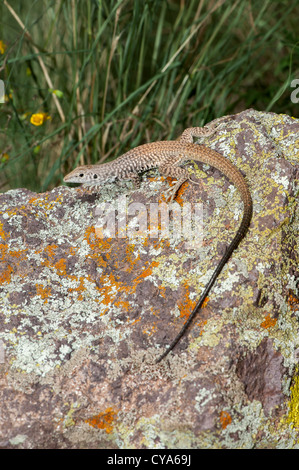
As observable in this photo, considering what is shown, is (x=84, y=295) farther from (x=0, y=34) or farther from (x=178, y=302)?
(x=0, y=34)

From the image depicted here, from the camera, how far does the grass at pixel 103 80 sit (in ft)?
15.2

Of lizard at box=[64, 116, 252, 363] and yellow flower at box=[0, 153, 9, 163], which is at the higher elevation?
yellow flower at box=[0, 153, 9, 163]

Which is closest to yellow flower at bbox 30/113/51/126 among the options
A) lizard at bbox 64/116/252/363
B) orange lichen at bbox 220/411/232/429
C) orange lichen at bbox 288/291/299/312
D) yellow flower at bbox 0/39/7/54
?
yellow flower at bbox 0/39/7/54

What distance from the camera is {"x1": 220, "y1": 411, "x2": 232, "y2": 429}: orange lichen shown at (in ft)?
7.85

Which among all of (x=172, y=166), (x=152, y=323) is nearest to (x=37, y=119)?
(x=172, y=166)

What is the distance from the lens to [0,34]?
17.1 ft

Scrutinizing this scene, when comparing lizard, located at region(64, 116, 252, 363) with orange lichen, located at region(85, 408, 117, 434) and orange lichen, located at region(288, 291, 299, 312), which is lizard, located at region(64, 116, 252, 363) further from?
orange lichen, located at region(85, 408, 117, 434)

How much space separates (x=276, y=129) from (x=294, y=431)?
1.81 metres

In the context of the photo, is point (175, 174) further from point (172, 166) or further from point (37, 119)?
point (37, 119)

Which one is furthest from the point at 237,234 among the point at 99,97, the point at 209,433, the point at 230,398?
the point at 99,97

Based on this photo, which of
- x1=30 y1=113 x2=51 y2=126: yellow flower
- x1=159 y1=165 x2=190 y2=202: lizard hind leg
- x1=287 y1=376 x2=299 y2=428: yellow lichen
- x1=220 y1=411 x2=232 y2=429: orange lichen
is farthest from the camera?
x1=30 y1=113 x2=51 y2=126: yellow flower

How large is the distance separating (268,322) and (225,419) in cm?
54

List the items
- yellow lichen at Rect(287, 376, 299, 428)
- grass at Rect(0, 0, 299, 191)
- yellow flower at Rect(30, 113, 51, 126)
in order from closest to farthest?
yellow lichen at Rect(287, 376, 299, 428)
yellow flower at Rect(30, 113, 51, 126)
grass at Rect(0, 0, 299, 191)

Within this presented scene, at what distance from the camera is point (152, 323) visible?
2672mm
